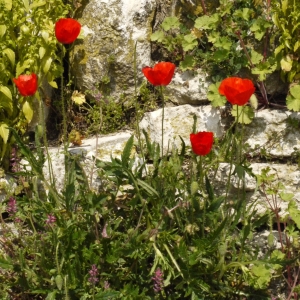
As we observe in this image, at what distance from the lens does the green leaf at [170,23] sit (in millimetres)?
3991

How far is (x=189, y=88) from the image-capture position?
406 centimetres

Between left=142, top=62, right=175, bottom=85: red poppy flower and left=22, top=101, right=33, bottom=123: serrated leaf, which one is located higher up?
left=142, top=62, right=175, bottom=85: red poppy flower

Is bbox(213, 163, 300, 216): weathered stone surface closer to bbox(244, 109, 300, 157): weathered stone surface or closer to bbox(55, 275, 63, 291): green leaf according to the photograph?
bbox(244, 109, 300, 157): weathered stone surface

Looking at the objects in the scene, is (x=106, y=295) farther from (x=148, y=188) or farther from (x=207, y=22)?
(x=207, y=22)

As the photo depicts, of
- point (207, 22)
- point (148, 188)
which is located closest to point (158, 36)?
point (207, 22)

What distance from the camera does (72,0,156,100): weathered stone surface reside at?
4090mm

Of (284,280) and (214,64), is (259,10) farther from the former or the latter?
(284,280)

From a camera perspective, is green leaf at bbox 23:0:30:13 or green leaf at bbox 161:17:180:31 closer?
green leaf at bbox 23:0:30:13

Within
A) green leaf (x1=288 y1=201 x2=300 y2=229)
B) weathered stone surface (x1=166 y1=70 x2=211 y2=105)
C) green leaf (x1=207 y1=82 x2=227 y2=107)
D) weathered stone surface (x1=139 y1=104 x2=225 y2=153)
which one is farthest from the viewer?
weathered stone surface (x1=166 y1=70 x2=211 y2=105)

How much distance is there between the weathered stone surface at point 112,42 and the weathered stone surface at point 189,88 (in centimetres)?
25

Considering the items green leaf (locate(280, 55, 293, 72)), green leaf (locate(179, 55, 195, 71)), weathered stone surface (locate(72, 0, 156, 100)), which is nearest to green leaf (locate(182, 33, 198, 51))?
green leaf (locate(179, 55, 195, 71))

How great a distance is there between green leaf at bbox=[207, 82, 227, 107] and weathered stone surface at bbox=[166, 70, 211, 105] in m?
0.16

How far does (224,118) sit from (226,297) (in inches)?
47.7

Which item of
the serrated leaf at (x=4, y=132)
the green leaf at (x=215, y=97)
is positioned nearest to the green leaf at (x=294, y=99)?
the green leaf at (x=215, y=97)
